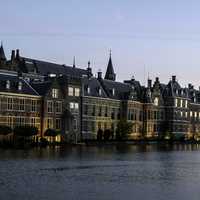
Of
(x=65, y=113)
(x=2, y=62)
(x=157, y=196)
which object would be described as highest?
(x=2, y=62)

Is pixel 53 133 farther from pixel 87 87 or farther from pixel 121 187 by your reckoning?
pixel 121 187

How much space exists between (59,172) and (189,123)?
10626cm

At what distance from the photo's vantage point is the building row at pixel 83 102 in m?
83.9

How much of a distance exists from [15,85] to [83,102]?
18747 mm

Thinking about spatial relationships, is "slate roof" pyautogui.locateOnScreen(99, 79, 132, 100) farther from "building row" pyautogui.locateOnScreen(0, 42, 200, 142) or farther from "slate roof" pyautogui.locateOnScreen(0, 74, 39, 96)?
"slate roof" pyautogui.locateOnScreen(0, 74, 39, 96)

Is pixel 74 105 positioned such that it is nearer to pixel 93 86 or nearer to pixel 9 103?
pixel 93 86

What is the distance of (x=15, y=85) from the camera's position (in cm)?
8244

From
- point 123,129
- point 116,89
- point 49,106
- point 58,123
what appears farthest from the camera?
point 116,89

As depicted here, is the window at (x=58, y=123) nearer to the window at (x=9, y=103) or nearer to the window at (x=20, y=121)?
the window at (x=20, y=121)

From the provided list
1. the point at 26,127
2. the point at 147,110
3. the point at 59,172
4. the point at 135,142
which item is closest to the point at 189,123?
the point at 147,110

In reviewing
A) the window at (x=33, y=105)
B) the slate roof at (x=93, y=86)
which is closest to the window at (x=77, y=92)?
the slate roof at (x=93, y=86)

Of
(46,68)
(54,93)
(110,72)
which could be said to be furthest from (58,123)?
(110,72)

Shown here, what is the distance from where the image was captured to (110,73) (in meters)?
136

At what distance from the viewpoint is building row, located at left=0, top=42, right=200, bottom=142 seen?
83.9m
